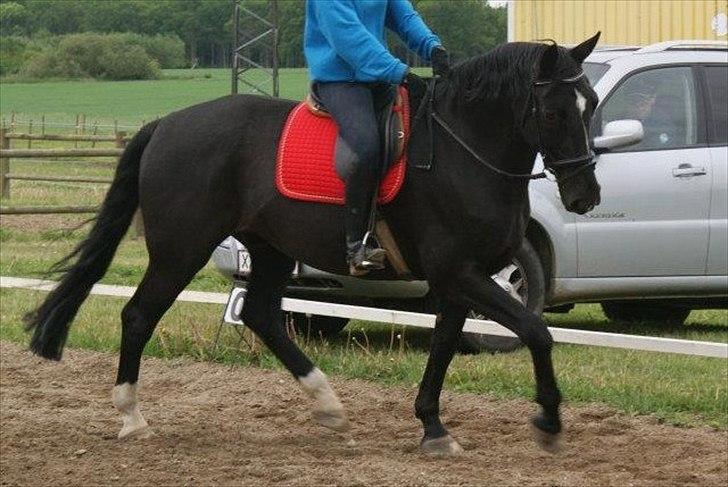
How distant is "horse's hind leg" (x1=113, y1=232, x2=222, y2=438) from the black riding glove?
1449 millimetres

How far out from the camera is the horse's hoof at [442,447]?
661cm

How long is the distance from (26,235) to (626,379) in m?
12.8

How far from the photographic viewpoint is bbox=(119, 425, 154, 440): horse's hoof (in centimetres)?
710

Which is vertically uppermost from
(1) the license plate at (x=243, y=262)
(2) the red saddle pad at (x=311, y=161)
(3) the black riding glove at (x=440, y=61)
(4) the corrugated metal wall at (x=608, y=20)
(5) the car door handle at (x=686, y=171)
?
A: (4) the corrugated metal wall at (x=608, y=20)

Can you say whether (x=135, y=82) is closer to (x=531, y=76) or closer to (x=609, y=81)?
(x=609, y=81)

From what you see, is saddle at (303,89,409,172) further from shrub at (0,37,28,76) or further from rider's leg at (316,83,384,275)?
shrub at (0,37,28,76)

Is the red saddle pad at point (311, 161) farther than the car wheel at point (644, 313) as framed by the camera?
No

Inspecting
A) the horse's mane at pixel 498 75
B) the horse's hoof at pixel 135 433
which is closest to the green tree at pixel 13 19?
the horse's hoof at pixel 135 433

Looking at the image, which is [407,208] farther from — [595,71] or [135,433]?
[595,71]

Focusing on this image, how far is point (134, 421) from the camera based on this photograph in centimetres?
714

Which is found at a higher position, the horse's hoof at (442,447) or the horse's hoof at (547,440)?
the horse's hoof at (547,440)

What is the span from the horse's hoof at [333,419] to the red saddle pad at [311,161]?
107 centimetres

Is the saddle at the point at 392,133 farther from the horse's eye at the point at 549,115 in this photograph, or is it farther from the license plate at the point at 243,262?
the license plate at the point at 243,262

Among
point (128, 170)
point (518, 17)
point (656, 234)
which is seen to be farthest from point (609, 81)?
point (518, 17)
